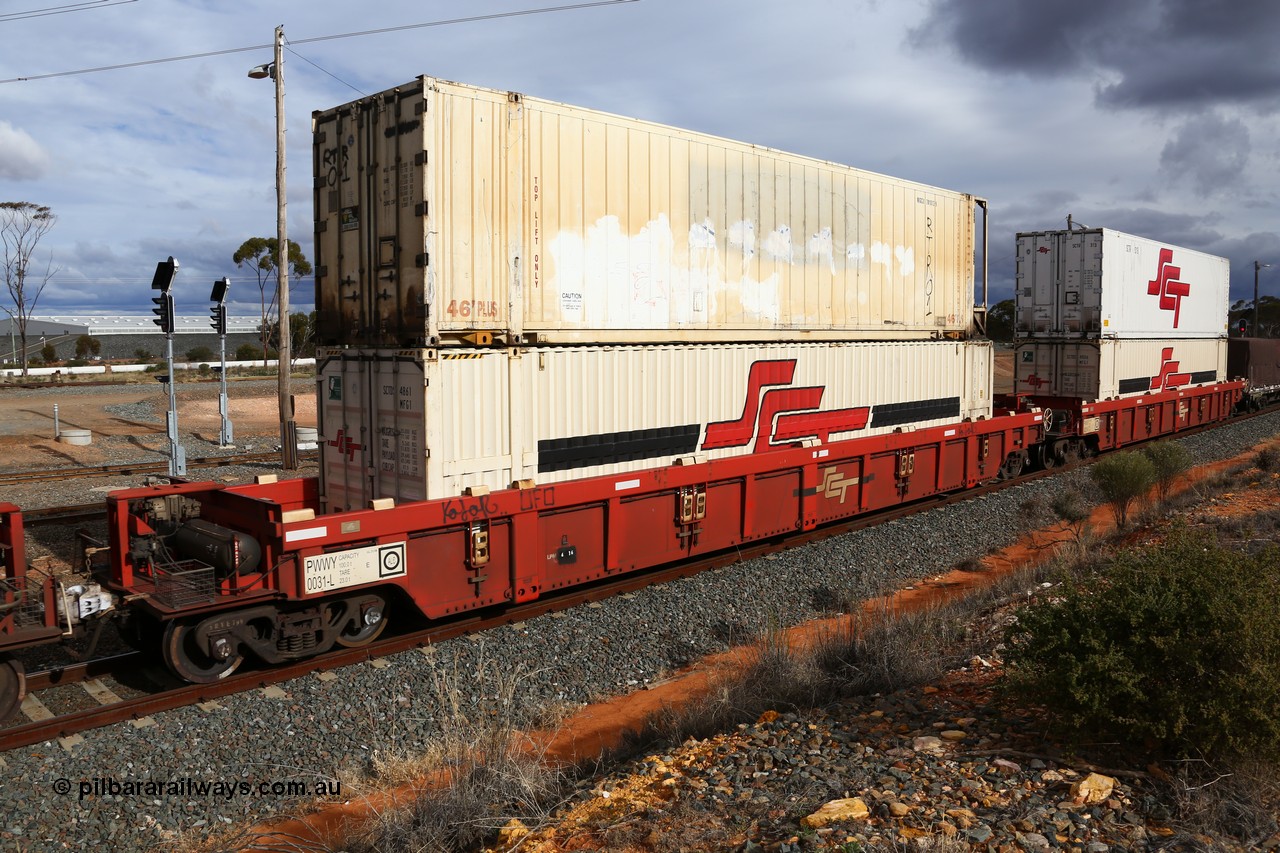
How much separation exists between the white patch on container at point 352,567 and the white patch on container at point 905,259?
8.89 metres

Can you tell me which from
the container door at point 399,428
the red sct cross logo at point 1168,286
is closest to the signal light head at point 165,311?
the container door at point 399,428

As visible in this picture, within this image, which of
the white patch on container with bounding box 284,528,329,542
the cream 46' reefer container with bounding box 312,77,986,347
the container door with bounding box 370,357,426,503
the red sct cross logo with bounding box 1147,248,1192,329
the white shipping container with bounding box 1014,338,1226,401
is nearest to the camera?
the white patch on container with bounding box 284,528,329,542

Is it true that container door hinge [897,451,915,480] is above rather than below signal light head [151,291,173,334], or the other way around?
below

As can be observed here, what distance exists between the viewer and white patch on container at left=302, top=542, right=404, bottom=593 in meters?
7.18

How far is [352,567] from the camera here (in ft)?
24.3

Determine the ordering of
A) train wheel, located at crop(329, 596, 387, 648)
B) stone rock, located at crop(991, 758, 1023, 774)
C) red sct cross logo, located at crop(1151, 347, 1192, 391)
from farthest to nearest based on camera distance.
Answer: red sct cross logo, located at crop(1151, 347, 1192, 391) < train wheel, located at crop(329, 596, 387, 648) < stone rock, located at crop(991, 758, 1023, 774)

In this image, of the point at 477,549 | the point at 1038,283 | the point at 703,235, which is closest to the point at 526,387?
the point at 477,549

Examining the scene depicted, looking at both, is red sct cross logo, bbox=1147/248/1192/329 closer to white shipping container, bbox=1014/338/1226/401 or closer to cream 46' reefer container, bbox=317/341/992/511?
white shipping container, bbox=1014/338/1226/401

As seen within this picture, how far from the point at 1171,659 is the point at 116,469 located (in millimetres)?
17528

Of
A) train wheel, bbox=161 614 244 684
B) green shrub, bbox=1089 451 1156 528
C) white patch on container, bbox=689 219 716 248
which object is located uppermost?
white patch on container, bbox=689 219 716 248

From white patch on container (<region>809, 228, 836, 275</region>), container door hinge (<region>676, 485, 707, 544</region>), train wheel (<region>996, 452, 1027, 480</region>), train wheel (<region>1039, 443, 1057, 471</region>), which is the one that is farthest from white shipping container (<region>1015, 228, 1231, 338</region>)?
container door hinge (<region>676, 485, 707, 544</region>)

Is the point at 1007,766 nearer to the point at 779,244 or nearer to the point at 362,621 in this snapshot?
the point at 362,621

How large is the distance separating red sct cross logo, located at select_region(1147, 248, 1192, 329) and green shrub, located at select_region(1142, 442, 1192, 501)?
7022 mm

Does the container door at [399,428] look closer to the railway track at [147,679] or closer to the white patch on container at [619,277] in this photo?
the railway track at [147,679]
